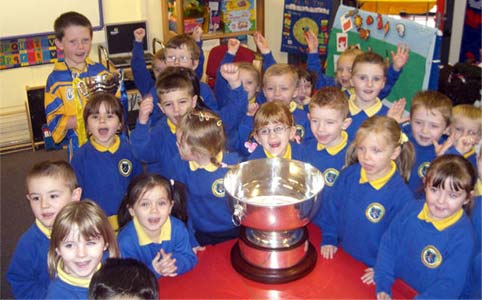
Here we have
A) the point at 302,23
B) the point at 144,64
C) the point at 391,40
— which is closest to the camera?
the point at 391,40

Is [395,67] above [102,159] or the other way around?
above

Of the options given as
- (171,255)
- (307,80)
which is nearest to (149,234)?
(171,255)

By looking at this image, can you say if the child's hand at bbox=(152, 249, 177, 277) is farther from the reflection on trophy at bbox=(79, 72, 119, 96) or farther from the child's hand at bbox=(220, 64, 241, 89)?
the reflection on trophy at bbox=(79, 72, 119, 96)

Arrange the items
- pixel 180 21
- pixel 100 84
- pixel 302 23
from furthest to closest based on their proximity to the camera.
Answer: pixel 302 23 → pixel 180 21 → pixel 100 84

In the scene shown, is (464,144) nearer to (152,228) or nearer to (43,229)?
(152,228)

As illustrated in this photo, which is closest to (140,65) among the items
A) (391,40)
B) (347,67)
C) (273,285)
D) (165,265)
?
(347,67)

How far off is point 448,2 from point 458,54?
→ 467 mm

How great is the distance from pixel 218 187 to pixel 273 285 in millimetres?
641

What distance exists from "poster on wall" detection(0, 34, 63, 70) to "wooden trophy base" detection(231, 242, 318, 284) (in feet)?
13.2

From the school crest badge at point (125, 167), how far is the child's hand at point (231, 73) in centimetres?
67

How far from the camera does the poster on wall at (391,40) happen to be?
3240 millimetres

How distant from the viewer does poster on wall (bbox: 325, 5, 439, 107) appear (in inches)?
128

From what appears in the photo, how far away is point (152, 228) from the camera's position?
80.6 inches

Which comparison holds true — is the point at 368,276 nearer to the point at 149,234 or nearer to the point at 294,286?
the point at 294,286
